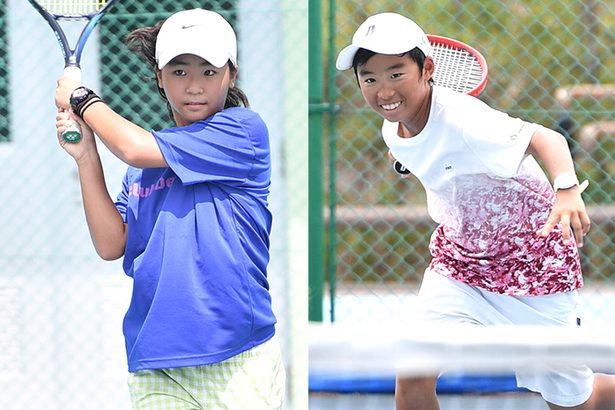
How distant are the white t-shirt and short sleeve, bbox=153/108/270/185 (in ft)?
2.37

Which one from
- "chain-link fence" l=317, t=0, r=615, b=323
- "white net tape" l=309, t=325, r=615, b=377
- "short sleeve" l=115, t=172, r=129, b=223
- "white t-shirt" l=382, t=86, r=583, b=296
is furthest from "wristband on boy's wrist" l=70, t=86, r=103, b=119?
A: "chain-link fence" l=317, t=0, r=615, b=323

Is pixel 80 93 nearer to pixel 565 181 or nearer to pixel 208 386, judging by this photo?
pixel 208 386

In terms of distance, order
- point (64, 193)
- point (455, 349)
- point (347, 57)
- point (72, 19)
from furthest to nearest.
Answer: point (64, 193) → point (347, 57) → point (72, 19) → point (455, 349)

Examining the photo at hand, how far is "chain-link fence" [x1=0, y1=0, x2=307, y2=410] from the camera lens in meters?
4.82

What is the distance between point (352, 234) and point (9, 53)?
4.85m

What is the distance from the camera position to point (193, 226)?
8.89ft

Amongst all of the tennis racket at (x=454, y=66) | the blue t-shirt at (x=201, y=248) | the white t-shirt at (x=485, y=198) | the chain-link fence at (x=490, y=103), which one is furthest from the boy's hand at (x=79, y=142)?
the chain-link fence at (x=490, y=103)

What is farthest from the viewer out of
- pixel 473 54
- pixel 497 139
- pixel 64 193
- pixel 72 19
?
pixel 64 193

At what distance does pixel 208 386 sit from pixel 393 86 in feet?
3.45

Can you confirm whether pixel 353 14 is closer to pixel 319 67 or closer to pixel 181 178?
pixel 319 67

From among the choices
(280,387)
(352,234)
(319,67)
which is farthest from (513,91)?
(280,387)

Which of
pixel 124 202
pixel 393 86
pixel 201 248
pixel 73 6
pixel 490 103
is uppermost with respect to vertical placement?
pixel 490 103

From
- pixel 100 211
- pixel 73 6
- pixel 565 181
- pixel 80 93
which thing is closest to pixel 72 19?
pixel 73 6

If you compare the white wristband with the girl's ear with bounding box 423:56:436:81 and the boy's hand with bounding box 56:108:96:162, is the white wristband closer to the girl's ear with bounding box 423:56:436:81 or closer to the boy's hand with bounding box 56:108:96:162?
the girl's ear with bounding box 423:56:436:81
